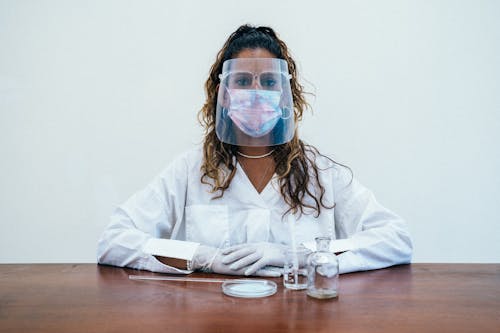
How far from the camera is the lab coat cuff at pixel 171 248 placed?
1.30m

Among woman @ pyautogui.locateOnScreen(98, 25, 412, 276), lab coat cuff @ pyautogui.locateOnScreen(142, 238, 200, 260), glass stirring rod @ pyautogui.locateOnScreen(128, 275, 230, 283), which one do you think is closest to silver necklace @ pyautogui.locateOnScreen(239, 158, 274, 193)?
woman @ pyautogui.locateOnScreen(98, 25, 412, 276)

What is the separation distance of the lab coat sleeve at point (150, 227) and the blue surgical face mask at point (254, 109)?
0.38 meters

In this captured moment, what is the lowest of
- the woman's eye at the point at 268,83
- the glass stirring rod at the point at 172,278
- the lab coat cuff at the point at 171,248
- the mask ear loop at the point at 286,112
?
the glass stirring rod at the point at 172,278

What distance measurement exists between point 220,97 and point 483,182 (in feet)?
4.84

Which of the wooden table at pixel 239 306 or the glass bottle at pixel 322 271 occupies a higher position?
the glass bottle at pixel 322 271

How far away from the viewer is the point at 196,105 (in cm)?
217

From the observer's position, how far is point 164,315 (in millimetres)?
887

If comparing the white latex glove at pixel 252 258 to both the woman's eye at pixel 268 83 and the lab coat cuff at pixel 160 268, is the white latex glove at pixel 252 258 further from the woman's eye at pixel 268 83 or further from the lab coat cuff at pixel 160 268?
the woman's eye at pixel 268 83

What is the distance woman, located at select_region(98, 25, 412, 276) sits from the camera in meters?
1.32

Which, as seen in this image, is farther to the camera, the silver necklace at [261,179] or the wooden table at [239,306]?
the silver necklace at [261,179]

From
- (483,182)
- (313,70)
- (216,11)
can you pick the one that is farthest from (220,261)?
(483,182)

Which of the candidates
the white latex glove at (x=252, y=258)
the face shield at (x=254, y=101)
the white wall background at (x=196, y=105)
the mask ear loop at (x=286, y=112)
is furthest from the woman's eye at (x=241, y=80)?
the white wall background at (x=196, y=105)

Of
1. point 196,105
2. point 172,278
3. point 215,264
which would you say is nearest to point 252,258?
point 215,264

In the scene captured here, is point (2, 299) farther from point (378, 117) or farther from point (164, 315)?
point (378, 117)
